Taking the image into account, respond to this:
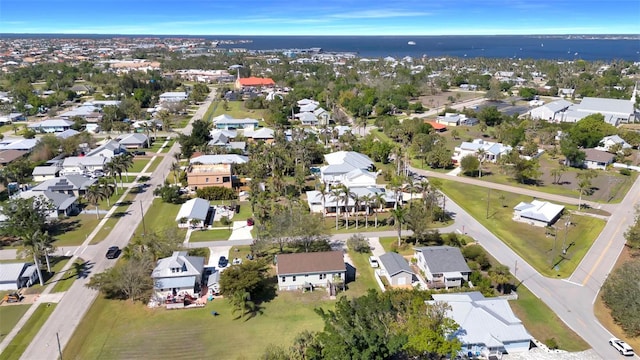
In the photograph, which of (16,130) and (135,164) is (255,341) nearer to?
(135,164)

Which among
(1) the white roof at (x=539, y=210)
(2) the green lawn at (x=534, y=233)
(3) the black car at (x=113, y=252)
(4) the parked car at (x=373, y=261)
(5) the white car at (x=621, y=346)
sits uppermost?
(1) the white roof at (x=539, y=210)

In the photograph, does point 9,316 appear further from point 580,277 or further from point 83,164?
point 580,277

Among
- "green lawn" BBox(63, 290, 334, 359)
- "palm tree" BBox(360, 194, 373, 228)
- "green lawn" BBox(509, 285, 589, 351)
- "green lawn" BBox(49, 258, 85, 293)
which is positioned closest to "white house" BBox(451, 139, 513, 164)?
"palm tree" BBox(360, 194, 373, 228)

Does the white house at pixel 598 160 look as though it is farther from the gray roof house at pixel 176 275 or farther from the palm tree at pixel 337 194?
the gray roof house at pixel 176 275

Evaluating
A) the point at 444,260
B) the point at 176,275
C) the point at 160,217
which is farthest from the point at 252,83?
the point at 444,260

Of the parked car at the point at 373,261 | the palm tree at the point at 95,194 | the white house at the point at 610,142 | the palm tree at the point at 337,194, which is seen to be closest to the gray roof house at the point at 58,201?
the palm tree at the point at 95,194

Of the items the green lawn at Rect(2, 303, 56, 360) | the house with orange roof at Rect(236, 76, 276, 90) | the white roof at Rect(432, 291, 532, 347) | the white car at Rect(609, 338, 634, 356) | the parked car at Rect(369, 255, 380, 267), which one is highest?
the house with orange roof at Rect(236, 76, 276, 90)

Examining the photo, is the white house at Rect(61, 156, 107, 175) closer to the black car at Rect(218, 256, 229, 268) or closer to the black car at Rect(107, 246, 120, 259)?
the black car at Rect(107, 246, 120, 259)
